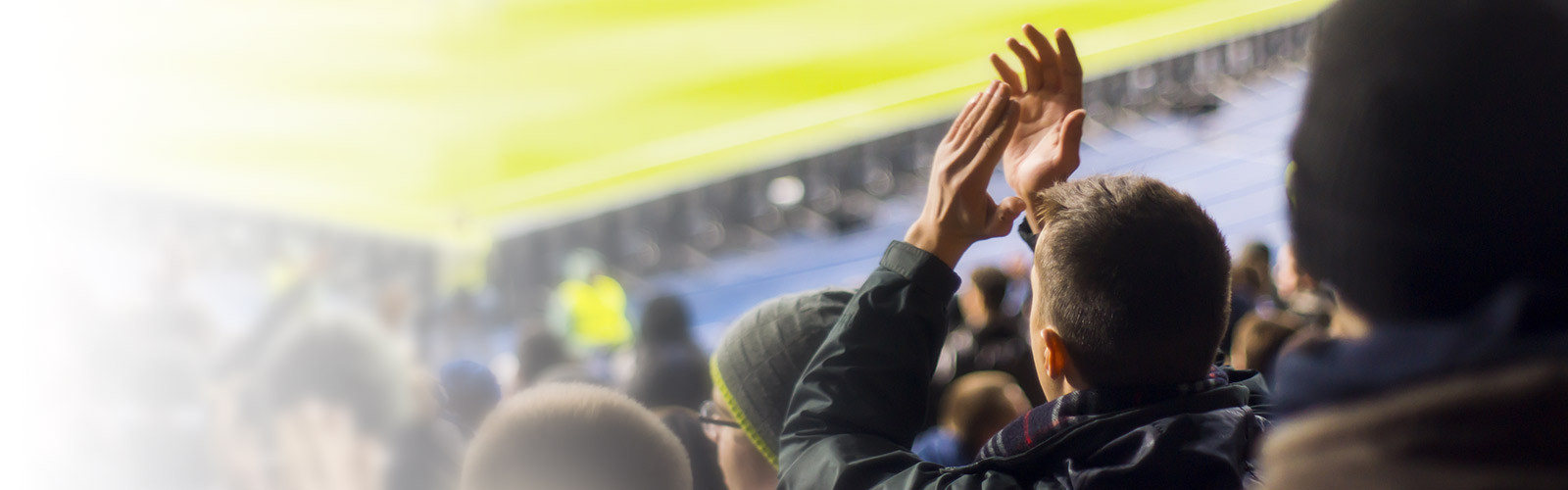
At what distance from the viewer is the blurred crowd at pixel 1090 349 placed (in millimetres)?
463

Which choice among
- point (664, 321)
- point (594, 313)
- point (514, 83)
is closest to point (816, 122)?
point (514, 83)

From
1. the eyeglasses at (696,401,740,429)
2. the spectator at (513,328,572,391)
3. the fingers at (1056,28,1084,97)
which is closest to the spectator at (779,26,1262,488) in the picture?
the fingers at (1056,28,1084,97)

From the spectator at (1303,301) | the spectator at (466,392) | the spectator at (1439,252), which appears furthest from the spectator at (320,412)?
the spectator at (1303,301)

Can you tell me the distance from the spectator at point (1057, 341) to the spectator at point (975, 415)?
1.18 meters

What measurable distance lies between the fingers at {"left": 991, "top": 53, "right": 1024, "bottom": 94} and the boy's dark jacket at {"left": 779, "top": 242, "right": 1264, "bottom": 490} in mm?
267

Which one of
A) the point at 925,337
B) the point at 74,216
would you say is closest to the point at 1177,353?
the point at 925,337

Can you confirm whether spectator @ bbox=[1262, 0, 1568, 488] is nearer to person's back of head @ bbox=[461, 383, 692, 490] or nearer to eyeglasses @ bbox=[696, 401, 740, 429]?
person's back of head @ bbox=[461, 383, 692, 490]

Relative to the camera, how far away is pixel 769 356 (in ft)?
4.16

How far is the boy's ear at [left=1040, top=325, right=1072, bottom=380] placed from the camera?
0.95 m

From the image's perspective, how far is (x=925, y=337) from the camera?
0.93m

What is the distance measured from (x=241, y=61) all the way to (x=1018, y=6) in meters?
1.59

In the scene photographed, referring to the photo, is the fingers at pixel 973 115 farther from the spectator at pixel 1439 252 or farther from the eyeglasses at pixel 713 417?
the eyeglasses at pixel 713 417

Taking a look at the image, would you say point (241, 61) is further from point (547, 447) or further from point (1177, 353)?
point (1177, 353)

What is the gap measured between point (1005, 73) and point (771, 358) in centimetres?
45
